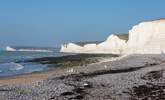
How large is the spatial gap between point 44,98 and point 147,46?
164 ft

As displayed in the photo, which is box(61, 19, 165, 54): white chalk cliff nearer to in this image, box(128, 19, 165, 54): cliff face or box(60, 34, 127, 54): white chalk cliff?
box(128, 19, 165, 54): cliff face

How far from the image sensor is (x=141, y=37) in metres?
64.7

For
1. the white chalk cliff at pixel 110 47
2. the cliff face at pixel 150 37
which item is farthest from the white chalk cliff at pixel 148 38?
the white chalk cliff at pixel 110 47

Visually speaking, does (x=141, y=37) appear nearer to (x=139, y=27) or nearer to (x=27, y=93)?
(x=139, y=27)

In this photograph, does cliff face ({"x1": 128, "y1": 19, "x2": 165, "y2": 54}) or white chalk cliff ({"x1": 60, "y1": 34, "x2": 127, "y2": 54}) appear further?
white chalk cliff ({"x1": 60, "y1": 34, "x2": 127, "y2": 54})

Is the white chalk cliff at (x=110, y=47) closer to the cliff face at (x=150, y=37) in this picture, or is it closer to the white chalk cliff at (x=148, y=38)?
the white chalk cliff at (x=148, y=38)

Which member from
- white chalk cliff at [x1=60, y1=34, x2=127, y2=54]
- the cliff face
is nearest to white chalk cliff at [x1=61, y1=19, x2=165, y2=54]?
the cliff face

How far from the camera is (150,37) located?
203 feet

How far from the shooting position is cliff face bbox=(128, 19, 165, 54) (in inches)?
2333

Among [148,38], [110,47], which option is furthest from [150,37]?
[110,47]

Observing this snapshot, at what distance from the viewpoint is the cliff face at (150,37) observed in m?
59.2

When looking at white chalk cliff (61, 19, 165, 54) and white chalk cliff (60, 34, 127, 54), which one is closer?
white chalk cliff (61, 19, 165, 54)

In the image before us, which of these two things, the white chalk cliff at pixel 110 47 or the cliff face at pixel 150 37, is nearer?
the cliff face at pixel 150 37

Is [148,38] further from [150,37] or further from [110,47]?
[110,47]
